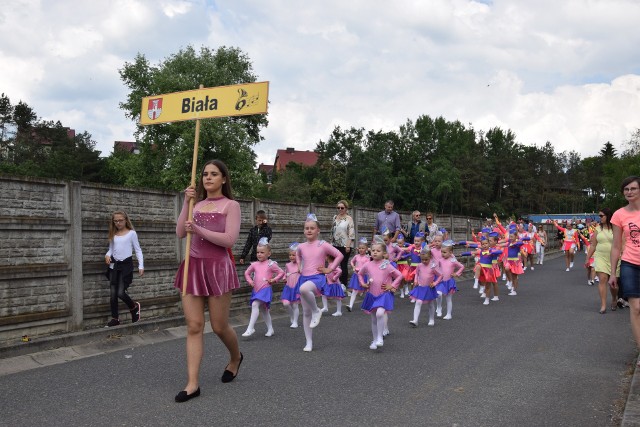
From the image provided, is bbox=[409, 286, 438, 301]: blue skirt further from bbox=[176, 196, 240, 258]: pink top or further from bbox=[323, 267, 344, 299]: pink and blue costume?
bbox=[176, 196, 240, 258]: pink top

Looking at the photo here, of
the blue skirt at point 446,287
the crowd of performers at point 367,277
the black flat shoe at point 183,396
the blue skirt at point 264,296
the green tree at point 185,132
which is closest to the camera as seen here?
the black flat shoe at point 183,396

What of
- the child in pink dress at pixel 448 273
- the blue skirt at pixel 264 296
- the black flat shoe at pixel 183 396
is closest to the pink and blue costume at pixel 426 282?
the child in pink dress at pixel 448 273

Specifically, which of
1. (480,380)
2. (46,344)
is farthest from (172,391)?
(480,380)

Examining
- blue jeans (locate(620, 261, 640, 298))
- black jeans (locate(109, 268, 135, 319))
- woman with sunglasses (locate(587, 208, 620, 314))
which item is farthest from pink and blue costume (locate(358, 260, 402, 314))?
woman with sunglasses (locate(587, 208, 620, 314))

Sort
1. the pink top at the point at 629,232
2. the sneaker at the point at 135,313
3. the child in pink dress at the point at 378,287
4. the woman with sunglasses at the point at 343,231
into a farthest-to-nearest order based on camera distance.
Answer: the woman with sunglasses at the point at 343,231, the sneaker at the point at 135,313, the child in pink dress at the point at 378,287, the pink top at the point at 629,232

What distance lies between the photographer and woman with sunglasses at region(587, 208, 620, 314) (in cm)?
1177

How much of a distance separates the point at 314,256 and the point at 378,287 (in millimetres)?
1036

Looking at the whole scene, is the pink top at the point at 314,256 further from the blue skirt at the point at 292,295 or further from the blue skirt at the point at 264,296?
the blue skirt at the point at 292,295

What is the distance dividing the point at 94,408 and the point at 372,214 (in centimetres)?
1324

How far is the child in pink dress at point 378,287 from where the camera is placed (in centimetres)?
833

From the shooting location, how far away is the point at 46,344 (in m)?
7.35

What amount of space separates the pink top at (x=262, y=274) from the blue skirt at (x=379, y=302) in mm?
1532

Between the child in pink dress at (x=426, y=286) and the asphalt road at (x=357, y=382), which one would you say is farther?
Answer: the child in pink dress at (x=426, y=286)

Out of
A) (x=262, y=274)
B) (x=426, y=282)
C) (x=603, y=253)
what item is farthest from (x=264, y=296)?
(x=603, y=253)
